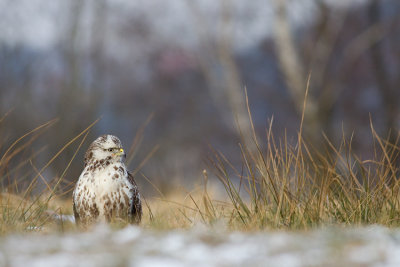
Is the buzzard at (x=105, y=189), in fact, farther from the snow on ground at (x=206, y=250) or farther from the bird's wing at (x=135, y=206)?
the snow on ground at (x=206, y=250)

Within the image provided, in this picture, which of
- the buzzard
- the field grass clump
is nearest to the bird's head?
the buzzard

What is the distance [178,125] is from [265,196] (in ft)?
51.8

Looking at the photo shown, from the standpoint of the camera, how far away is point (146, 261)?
1940 millimetres

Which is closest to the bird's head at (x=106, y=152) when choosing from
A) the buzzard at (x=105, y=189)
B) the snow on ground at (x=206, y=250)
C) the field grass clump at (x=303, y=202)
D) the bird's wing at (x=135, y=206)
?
the buzzard at (x=105, y=189)

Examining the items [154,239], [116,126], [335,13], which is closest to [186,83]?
[116,126]

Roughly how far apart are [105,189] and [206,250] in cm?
157

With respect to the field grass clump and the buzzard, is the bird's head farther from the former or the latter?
the field grass clump

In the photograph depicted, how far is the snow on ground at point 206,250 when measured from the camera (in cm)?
196

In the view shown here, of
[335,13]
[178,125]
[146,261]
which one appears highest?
[335,13]

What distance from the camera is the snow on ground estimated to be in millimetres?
1956

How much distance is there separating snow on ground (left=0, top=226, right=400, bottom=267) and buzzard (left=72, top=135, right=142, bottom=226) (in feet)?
3.92

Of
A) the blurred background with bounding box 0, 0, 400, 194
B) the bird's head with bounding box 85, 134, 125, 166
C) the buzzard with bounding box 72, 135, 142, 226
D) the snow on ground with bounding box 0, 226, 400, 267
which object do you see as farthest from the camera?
the blurred background with bounding box 0, 0, 400, 194

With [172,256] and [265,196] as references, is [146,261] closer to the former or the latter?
[172,256]

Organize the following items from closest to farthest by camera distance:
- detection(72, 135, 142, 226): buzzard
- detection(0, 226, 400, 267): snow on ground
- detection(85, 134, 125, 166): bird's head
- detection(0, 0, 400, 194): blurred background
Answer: detection(0, 226, 400, 267): snow on ground → detection(72, 135, 142, 226): buzzard → detection(85, 134, 125, 166): bird's head → detection(0, 0, 400, 194): blurred background
